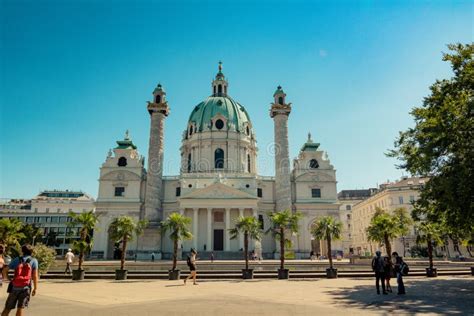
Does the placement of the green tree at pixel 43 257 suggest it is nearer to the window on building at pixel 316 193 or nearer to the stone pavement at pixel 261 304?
the stone pavement at pixel 261 304

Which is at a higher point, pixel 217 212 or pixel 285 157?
pixel 285 157

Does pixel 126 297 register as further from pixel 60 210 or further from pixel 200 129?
pixel 60 210

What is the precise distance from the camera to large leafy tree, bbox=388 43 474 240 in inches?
628

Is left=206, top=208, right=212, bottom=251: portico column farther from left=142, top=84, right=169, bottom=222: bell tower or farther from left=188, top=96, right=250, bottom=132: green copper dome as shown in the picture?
left=188, top=96, right=250, bottom=132: green copper dome

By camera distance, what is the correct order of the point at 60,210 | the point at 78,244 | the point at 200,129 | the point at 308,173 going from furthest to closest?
the point at 60,210, the point at 200,129, the point at 308,173, the point at 78,244

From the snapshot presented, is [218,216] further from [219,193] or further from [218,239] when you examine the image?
[219,193]

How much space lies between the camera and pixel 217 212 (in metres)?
56.6

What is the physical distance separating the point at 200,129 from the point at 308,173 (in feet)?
74.2

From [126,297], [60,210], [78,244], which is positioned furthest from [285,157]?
[60,210]

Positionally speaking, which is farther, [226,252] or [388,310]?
[226,252]

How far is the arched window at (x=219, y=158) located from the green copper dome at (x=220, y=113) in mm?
4780

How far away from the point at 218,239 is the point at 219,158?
16.3 metres

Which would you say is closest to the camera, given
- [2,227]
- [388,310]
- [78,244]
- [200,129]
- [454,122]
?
[388,310]

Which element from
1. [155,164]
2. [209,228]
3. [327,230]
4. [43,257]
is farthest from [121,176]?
[327,230]
